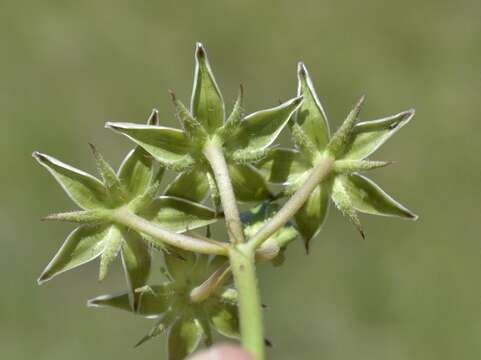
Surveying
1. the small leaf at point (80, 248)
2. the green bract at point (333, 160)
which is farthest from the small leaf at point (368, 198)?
the small leaf at point (80, 248)

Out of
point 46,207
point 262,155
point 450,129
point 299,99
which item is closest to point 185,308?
point 262,155

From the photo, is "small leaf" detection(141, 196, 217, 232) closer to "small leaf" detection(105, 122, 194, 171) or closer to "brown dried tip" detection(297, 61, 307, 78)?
"small leaf" detection(105, 122, 194, 171)

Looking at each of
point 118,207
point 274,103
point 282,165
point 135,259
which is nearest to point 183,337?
point 135,259

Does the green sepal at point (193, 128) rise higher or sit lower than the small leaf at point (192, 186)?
higher

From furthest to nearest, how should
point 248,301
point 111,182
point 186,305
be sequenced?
1. point 186,305
2. point 111,182
3. point 248,301

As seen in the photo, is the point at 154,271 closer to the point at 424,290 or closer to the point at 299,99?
the point at 424,290

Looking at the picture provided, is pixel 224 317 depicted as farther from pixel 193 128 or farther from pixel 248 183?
pixel 193 128

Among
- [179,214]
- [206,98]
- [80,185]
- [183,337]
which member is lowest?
[183,337]

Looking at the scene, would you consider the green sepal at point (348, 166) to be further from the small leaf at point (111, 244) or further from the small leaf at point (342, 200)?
the small leaf at point (111, 244)
